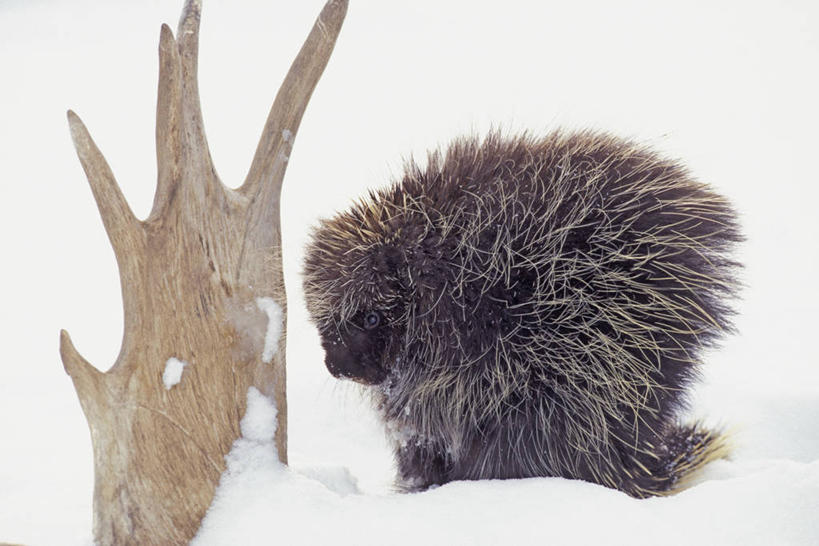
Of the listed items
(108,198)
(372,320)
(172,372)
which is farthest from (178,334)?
(372,320)

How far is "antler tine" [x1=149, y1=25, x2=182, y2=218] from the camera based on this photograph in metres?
1.21

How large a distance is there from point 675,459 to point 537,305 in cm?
68

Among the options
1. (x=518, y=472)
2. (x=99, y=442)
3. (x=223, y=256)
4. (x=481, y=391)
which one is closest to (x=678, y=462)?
(x=518, y=472)

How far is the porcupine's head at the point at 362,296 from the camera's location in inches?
52.5

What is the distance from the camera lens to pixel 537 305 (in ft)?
4.19

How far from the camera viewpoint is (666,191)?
1383mm

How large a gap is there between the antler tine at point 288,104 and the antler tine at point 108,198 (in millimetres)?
270

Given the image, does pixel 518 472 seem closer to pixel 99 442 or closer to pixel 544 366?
pixel 544 366

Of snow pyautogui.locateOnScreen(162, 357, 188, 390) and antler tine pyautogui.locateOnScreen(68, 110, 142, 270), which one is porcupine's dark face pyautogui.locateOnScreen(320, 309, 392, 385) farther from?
antler tine pyautogui.locateOnScreen(68, 110, 142, 270)

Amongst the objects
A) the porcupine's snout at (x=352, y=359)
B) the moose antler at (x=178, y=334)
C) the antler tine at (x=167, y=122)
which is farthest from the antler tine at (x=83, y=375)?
the porcupine's snout at (x=352, y=359)

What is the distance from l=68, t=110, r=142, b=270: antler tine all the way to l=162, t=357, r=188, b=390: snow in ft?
0.70

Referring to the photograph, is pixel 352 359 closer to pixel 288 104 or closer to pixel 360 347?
pixel 360 347

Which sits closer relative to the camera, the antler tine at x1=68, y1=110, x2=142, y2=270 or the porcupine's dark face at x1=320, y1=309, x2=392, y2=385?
the antler tine at x1=68, y1=110, x2=142, y2=270

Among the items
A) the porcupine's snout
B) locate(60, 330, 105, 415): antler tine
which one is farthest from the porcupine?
locate(60, 330, 105, 415): antler tine
